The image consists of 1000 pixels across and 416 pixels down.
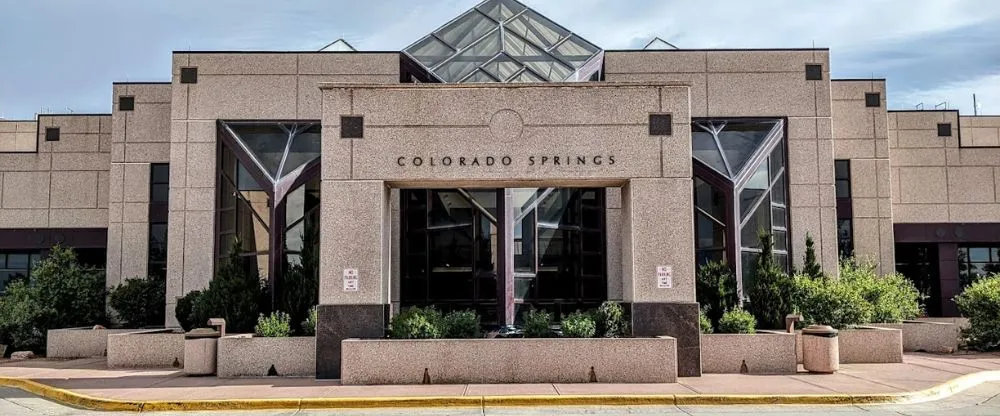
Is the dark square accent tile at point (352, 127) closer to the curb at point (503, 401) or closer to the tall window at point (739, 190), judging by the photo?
the curb at point (503, 401)

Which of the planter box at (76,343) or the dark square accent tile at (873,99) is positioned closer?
the planter box at (76,343)

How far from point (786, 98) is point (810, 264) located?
4993 mm

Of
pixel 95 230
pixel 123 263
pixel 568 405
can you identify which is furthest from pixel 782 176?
pixel 95 230

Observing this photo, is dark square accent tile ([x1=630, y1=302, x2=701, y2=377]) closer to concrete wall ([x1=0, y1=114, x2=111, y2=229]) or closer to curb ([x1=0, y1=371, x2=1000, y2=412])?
curb ([x1=0, y1=371, x2=1000, y2=412])

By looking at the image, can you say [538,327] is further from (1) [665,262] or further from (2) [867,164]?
(2) [867,164]

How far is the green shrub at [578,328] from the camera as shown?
16.0m

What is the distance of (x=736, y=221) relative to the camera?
2312 centimetres

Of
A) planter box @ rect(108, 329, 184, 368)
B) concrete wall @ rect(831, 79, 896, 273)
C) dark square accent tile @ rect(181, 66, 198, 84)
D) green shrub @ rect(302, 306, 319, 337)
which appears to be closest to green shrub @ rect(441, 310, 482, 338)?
green shrub @ rect(302, 306, 319, 337)

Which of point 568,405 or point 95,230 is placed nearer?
point 568,405

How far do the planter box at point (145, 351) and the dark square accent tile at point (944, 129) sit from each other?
23.5 meters

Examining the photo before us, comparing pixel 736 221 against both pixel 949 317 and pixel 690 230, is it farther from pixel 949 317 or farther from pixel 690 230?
pixel 949 317

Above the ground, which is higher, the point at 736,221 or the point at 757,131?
the point at 757,131

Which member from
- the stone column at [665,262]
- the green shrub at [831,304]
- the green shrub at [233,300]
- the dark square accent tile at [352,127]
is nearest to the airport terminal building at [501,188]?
the stone column at [665,262]

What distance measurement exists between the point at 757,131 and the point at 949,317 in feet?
31.7
